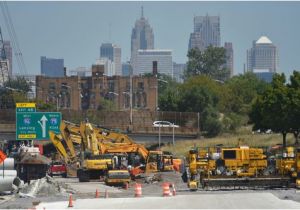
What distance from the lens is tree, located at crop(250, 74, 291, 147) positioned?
106250 millimetres

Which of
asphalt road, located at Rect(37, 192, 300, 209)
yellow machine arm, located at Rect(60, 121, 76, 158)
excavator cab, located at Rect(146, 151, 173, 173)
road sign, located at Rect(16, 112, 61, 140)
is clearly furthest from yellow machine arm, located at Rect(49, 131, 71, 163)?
asphalt road, located at Rect(37, 192, 300, 209)

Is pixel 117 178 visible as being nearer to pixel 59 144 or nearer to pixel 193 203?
pixel 59 144

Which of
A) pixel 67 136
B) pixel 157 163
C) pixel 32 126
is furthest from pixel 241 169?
pixel 67 136

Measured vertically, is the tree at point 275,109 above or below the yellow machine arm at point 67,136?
above

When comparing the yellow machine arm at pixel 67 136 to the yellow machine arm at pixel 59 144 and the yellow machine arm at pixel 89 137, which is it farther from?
the yellow machine arm at pixel 89 137

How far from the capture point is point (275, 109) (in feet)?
351

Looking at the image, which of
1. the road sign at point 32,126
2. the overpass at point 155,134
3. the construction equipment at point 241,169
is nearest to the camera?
the construction equipment at point 241,169

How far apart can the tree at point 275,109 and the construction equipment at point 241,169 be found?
1458 inches

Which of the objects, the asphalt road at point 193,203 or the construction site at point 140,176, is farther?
the construction site at point 140,176

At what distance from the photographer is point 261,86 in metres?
189

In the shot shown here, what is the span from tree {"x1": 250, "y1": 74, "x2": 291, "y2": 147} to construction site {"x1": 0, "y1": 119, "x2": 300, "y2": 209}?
50.3ft

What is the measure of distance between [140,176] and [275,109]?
27.7 m

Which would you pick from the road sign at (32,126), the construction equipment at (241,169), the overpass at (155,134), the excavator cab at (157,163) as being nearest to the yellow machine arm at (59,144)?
the excavator cab at (157,163)

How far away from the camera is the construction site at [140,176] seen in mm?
53125
